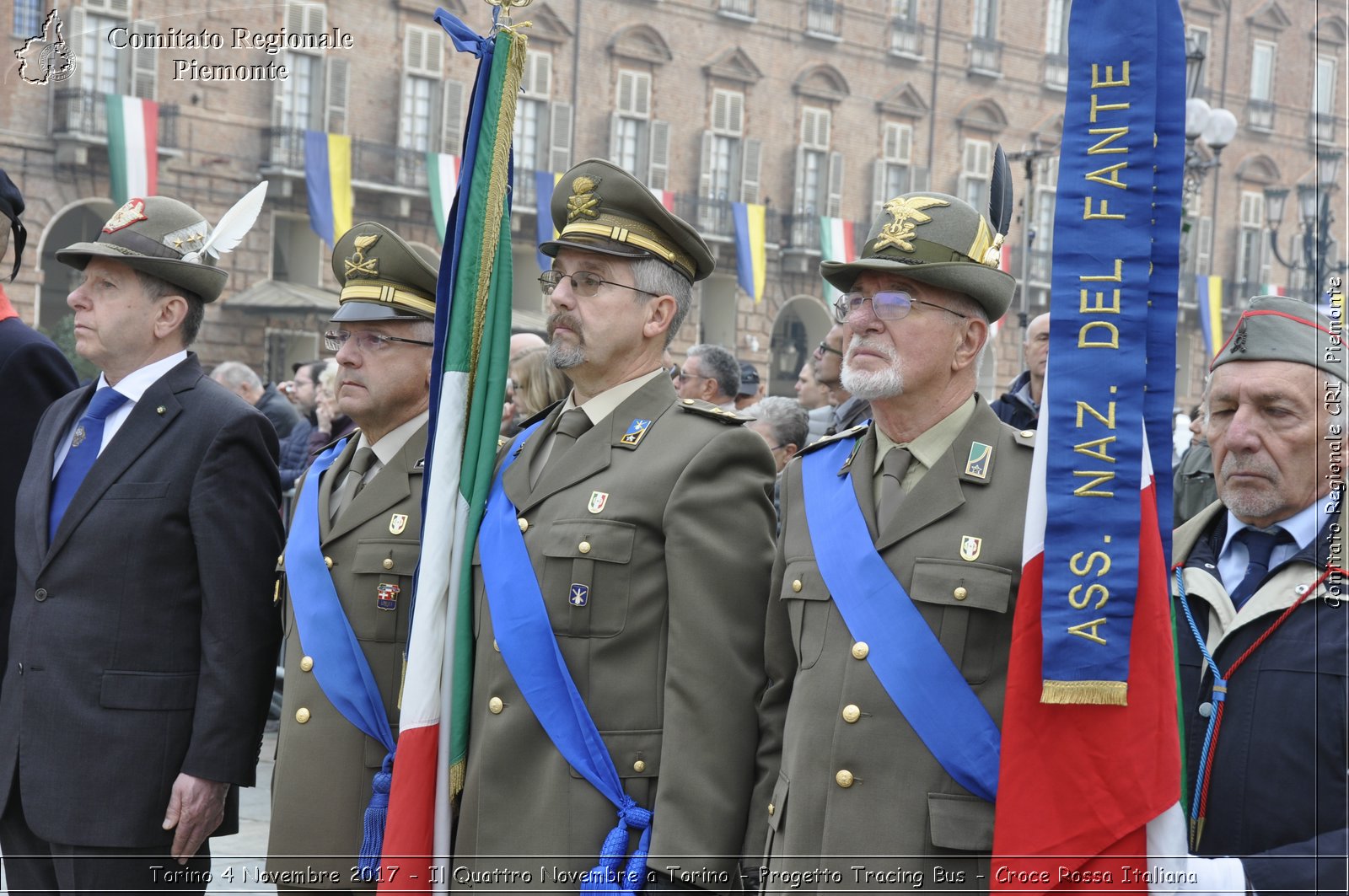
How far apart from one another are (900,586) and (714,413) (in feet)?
2.39

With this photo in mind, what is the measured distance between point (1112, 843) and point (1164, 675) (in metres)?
0.30

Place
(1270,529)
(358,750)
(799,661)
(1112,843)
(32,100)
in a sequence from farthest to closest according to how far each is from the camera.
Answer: (32,100), (358,750), (799,661), (1270,529), (1112,843)

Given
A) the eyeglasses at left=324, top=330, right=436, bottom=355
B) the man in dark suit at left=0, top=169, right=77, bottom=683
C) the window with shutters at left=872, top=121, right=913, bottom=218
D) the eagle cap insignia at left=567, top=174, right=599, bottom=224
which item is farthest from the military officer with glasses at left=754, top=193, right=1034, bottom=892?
the window with shutters at left=872, top=121, right=913, bottom=218

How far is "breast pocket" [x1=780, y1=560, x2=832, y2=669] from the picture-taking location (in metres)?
2.95

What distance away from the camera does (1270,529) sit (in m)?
Answer: 2.81

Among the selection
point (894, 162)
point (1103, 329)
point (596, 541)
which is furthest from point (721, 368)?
point (894, 162)

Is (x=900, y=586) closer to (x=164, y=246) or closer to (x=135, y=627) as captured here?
(x=135, y=627)

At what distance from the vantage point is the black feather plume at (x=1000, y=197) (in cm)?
329

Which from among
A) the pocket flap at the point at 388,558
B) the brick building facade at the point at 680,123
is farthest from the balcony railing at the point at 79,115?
the pocket flap at the point at 388,558

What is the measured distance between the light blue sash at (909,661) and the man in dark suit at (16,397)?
8.69 ft

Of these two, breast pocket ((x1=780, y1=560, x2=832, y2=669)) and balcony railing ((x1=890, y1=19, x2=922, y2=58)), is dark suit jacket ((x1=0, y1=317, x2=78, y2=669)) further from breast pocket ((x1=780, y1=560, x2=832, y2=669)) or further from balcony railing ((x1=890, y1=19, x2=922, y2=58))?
balcony railing ((x1=890, y1=19, x2=922, y2=58))

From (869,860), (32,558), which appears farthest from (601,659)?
(32,558)

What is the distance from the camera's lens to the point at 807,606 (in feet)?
9.81

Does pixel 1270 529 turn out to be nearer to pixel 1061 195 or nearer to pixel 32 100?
pixel 1061 195
